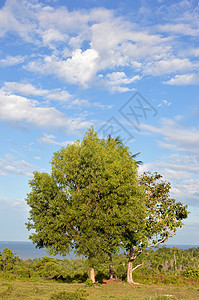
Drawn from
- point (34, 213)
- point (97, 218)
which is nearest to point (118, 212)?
point (97, 218)

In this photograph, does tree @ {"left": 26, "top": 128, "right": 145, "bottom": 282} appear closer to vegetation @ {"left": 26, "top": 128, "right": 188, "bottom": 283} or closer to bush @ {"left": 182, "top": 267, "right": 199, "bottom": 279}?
vegetation @ {"left": 26, "top": 128, "right": 188, "bottom": 283}

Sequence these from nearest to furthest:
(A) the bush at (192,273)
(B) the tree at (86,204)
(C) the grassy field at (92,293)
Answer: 1. (C) the grassy field at (92,293)
2. (B) the tree at (86,204)
3. (A) the bush at (192,273)

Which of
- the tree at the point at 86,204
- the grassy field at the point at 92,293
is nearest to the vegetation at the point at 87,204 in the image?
the tree at the point at 86,204

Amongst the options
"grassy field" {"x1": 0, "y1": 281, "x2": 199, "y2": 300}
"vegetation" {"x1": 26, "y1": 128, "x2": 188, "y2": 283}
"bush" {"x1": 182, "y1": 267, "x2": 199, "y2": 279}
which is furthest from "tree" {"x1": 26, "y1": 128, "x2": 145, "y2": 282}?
"bush" {"x1": 182, "y1": 267, "x2": 199, "y2": 279}

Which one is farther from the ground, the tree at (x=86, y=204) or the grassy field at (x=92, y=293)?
the tree at (x=86, y=204)

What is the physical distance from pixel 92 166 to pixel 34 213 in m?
7.26

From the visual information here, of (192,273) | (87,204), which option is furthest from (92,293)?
(192,273)

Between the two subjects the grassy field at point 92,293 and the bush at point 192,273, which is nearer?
the grassy field at point 92,293

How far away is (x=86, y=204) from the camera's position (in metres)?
25.5

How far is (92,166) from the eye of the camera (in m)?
25.9

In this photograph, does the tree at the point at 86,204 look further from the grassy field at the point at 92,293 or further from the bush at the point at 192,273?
the bush at the point at 192,273

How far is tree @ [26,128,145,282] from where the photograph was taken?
24.9 m

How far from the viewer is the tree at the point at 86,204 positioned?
81.8 feet

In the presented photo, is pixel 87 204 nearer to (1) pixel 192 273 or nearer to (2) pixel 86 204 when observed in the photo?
(2) pixel 86 204
